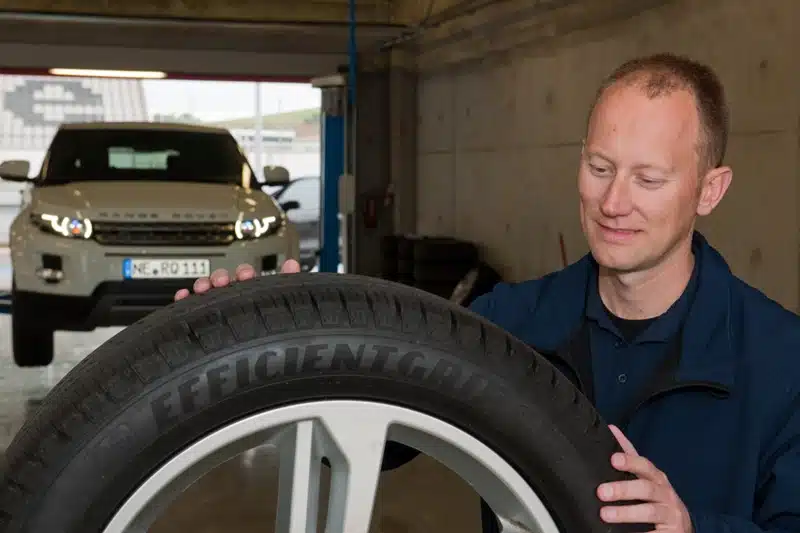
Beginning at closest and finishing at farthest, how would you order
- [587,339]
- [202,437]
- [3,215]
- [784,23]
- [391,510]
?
[202,437]
[587,339]
[391,510]
[784,23]
[3,215]

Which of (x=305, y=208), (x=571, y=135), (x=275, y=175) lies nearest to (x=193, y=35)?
(x=305, y=208)

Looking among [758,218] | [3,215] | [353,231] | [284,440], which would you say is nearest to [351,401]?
[284,440]

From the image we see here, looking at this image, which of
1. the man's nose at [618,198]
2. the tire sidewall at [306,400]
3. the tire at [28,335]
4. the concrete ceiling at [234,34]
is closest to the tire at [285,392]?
the tire sidewall at [306,400]

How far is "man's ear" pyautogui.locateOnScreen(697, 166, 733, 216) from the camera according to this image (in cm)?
137

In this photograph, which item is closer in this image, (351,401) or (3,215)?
(351,401)

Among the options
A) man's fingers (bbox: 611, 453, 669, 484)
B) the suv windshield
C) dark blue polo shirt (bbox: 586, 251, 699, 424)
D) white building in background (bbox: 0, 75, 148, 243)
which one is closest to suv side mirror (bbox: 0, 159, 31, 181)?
the suv windshield

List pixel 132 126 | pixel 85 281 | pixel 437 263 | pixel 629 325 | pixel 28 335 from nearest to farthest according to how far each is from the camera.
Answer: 1. pixel 629 325
2. pixel 85 281
3. pixel 28 335
4. pixel 132 126
5. pixel 437 263

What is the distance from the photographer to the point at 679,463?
51.1 inches

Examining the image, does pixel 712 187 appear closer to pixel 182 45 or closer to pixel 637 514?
pixel 637 514

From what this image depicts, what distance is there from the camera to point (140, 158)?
6180 mm

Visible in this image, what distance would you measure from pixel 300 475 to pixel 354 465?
2.3 inches

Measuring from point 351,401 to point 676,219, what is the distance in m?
0.66

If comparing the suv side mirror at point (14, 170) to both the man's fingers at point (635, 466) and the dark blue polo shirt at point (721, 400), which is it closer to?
the dark blue polo shirt at point (721, 400)

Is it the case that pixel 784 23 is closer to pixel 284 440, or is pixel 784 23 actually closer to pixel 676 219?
pixel 676 219
